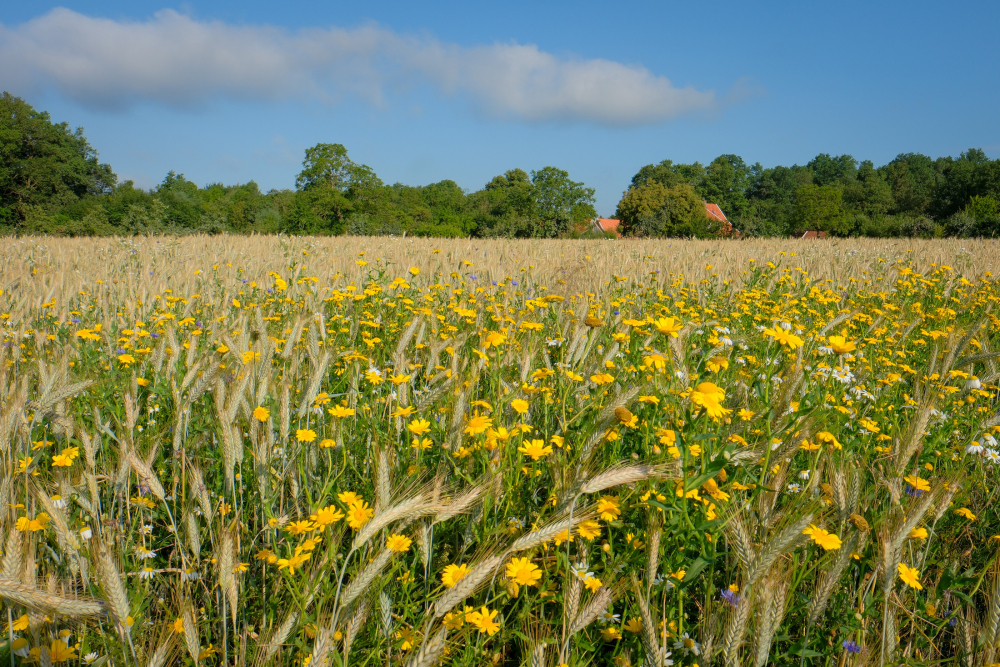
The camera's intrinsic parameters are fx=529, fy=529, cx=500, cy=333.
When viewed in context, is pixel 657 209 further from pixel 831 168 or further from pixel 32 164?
pixel 831 168

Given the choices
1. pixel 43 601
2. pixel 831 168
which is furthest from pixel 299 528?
pixel 831 168

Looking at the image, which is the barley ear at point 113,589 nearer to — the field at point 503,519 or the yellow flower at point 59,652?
the field at point 503,519

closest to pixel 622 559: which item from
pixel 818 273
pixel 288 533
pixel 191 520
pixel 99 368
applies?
pixel 288 533

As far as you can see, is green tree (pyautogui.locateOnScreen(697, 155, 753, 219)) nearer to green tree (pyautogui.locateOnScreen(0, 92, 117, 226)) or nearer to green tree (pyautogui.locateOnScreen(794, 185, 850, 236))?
green tree (pyautogui.locateOnScreen(794, 185, 850, 236))

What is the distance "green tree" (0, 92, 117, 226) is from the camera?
152ft

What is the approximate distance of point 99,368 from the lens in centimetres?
269

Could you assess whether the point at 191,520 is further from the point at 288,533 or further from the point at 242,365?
the point at 242,365

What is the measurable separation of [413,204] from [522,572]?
67.0 meters

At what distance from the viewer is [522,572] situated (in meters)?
1.26

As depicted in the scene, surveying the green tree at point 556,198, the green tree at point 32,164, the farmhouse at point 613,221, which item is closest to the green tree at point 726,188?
the farmhouse at point 613,221

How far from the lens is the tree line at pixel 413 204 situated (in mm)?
32375

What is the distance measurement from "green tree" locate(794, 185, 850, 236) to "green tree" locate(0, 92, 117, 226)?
255ft

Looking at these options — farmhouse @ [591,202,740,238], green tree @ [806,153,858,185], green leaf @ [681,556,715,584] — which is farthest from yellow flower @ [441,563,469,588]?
green tree @ [806,153,858,185]

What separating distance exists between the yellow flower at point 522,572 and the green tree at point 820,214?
71.9 m
